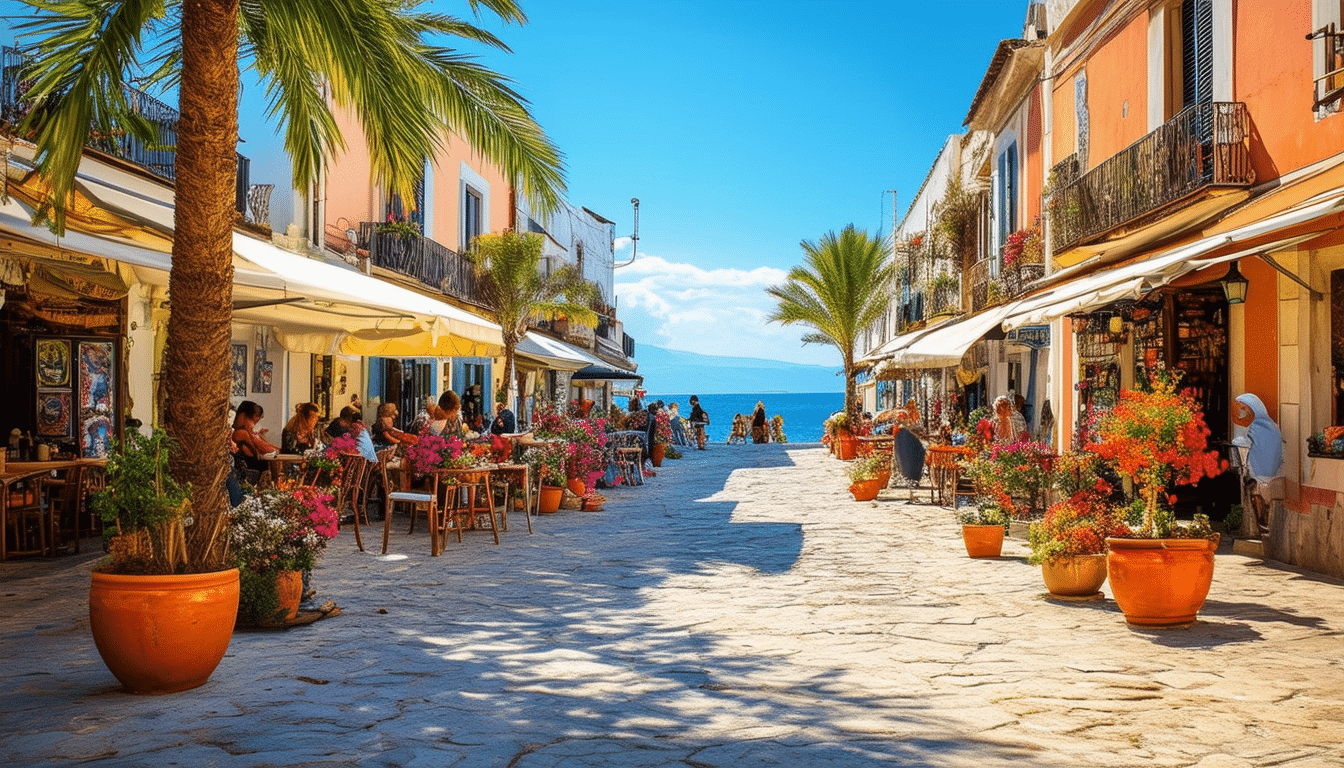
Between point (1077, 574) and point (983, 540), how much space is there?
229 cm

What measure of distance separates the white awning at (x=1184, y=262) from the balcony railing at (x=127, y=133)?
782 centimetres

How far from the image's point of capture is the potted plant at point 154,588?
509 centimetres

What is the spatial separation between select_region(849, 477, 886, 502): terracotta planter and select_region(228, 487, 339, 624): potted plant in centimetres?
1046

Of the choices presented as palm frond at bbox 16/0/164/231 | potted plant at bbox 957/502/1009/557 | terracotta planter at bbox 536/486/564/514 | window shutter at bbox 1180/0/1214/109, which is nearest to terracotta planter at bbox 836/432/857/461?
terracotta planter at bbox 536/486/564/514

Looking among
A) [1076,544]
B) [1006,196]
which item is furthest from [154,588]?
[1006,196]

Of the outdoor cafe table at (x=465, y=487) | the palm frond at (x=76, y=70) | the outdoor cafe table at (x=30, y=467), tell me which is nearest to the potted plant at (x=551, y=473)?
the outdoor cafe table at (x=465, y=487)

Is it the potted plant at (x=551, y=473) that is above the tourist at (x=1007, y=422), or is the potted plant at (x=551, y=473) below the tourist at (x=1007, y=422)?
below

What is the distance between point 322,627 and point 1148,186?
1015 centimetres

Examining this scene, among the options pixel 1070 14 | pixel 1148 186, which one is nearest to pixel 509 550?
pixel 1148 186

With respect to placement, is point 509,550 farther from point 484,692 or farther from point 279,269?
point 484,692

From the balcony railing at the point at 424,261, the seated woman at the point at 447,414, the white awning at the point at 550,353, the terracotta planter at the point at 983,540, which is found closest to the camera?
the terracotta planter at the point at 983,540

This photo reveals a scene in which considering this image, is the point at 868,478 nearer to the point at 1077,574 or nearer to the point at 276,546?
the point at 1077,574

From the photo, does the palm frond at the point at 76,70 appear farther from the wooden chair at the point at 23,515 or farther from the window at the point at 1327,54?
the window at the point at 1327,54

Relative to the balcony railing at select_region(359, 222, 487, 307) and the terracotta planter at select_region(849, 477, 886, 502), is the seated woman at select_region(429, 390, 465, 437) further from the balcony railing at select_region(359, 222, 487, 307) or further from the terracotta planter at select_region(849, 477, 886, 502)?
the terracotta planter at select_region(849, 477, 886, 502)
